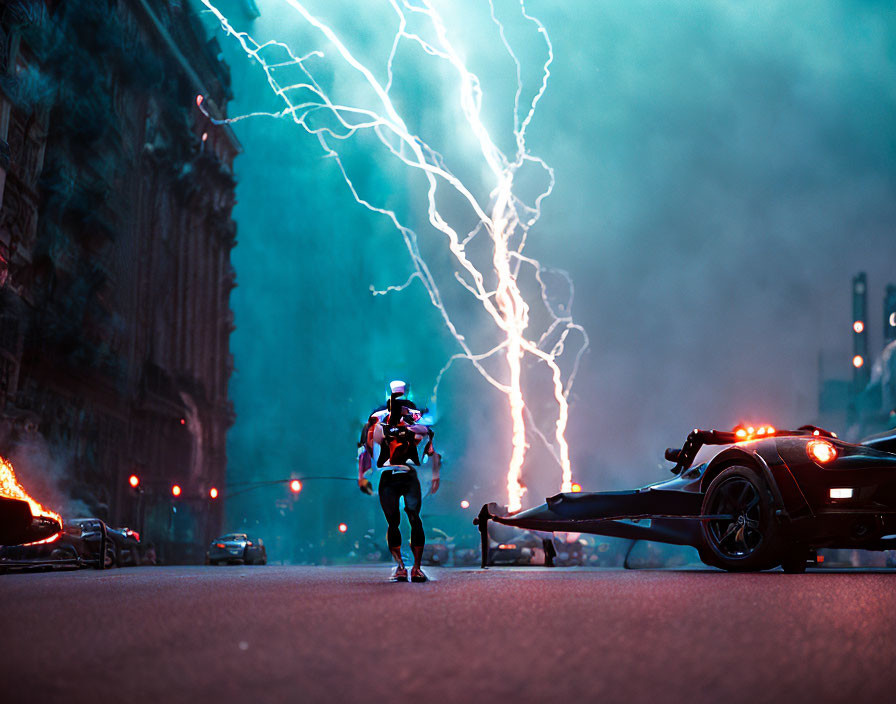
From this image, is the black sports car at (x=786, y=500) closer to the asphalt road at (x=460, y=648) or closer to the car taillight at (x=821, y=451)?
the car taillight at (x=821, y=451)

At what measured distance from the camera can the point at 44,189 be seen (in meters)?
43.9

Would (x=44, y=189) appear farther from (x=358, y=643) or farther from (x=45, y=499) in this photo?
(x=358, y=643)

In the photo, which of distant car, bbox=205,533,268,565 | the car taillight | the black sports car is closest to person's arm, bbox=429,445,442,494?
the black sports car

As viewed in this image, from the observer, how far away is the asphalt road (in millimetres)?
3053

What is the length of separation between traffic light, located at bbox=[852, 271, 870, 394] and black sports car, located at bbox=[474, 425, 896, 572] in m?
98.4

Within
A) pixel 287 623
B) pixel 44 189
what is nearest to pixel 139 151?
pixel 44 189

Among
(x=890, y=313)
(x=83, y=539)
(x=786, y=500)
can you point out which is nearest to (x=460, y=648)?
(x=786, y=500)

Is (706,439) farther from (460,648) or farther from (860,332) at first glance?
(860,332)


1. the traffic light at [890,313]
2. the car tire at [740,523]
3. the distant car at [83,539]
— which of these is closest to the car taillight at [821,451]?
the car tire at [740,523]

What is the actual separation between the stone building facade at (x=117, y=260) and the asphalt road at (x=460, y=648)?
1425 inches

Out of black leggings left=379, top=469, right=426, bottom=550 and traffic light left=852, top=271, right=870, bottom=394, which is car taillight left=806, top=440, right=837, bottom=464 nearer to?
black leggings left=379, top=469, right=426, bottom=550

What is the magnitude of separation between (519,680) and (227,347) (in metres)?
82.1

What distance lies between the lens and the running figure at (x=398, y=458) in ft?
32.6

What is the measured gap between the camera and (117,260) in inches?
2197
